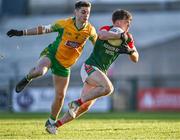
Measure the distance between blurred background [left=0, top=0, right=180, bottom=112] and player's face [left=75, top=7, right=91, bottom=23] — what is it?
49.8 ft

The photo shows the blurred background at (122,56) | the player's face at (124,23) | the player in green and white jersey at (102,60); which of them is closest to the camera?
the player in green and white jersey at (102,60)

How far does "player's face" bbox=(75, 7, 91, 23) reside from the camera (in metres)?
14.0

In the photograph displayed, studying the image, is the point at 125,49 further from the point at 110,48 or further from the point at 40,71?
the point at 40,71

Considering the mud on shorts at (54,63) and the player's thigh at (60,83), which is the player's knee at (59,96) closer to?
the player's thigh at (60,83)

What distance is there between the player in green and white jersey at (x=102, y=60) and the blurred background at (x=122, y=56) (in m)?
15.8

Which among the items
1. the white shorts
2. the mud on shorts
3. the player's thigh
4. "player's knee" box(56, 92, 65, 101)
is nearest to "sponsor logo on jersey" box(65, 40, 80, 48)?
the mud on shorts

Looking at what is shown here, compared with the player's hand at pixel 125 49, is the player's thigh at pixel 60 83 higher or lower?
lower

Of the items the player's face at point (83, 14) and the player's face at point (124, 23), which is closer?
the player's face at point (124, 23)

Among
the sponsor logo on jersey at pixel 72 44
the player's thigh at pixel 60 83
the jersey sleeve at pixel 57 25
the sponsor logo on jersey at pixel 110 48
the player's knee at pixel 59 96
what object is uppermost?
the jersey sleeve at pixel 57 25

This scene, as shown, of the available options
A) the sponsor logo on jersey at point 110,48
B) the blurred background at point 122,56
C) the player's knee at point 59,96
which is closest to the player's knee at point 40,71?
the player's knee at point 59,96

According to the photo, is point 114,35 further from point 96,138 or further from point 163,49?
point 163,49

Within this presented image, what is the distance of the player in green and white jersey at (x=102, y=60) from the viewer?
1312 cm

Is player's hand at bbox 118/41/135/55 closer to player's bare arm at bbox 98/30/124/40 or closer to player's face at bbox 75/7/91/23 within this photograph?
player's bare arm at bbox 98/30/124/40

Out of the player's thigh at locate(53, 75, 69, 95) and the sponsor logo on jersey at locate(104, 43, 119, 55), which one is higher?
the sponsor logo on jersey at locate(104, 43, 119, 55)
